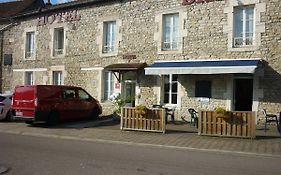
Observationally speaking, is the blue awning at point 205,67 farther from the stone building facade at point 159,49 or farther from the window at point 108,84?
the window at point 108,84

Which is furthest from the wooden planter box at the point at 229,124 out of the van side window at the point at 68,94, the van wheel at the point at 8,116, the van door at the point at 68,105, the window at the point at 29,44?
the window at the point at 29,44

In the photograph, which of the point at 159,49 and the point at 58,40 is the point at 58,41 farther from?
the point at 159,49

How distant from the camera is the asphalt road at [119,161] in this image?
8295 mm

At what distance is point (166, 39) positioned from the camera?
2055cm

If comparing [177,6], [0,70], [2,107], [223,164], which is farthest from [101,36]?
[223,164]

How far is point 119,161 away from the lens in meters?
9.38

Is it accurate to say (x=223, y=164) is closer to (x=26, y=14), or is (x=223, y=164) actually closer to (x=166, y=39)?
(x=166, y=39)

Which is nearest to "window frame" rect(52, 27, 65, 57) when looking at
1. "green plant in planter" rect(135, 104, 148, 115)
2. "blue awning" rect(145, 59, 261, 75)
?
"blue awning" rect(145, 59, 261, 75)

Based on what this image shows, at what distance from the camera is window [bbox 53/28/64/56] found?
25625 mm

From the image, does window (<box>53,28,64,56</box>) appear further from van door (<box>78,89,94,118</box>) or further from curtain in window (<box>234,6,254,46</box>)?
curtain in window (<box>234,6,254,46</box>)

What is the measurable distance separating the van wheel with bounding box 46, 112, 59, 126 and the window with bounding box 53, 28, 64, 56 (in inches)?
320

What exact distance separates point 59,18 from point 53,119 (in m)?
9.19

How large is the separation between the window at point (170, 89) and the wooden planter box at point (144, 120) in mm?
4394

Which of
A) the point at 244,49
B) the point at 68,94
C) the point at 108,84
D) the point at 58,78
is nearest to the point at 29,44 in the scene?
the point at 58,78
